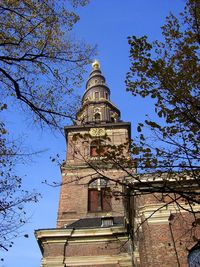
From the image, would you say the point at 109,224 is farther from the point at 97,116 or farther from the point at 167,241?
the point at 97,116

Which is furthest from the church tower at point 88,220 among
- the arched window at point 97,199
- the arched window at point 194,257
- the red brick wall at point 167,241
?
the arched window at point 194,257

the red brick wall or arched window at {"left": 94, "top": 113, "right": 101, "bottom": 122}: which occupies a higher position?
arched window at {"left": 94, "top": 113, "right": 101, "bottom": 122}

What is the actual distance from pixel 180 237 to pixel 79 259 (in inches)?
307

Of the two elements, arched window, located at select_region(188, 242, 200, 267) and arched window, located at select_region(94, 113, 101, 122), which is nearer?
arched window, located at select_region(188, 242, 200, 267)

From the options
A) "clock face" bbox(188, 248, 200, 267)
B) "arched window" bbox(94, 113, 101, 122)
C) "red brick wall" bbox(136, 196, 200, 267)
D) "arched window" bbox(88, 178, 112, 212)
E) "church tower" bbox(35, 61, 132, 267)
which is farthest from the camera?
"arched window" bbox(94, 113, 101, 122)

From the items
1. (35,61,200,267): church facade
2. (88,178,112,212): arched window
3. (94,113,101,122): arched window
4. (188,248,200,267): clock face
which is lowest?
(188,248,200,267): clock face

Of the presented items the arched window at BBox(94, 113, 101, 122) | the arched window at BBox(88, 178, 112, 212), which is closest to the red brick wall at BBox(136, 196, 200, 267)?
the arched window at BBox(88, 178, 112, 212)

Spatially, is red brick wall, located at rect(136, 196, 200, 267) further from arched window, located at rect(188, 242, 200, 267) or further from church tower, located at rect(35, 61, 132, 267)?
church tower, located at rect(35, 61, 132, 267)

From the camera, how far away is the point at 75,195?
24562 millimetres

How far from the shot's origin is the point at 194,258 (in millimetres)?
12539

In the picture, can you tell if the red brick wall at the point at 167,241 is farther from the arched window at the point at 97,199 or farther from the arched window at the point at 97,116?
the arched window at the point at 97,116

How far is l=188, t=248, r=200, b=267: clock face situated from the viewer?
12.4m

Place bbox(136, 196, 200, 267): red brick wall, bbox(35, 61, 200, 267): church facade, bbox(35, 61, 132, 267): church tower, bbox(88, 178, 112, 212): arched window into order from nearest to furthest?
bbox(35, 61, 200, 267): church facade
bbox(136, 196, 200, 267): red brick wall
bbox(35, 61, 132, 267): church tower
bbox(88, 178, 112, 212): arched window

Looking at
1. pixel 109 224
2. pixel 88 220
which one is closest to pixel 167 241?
pixel 109 224
